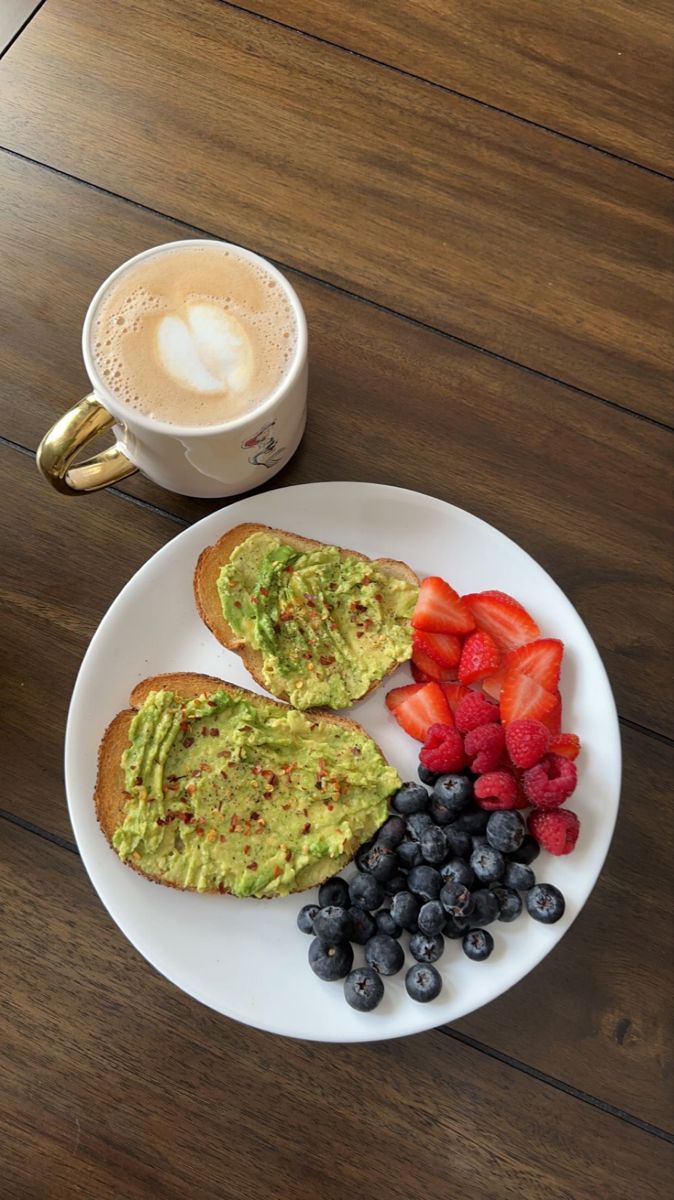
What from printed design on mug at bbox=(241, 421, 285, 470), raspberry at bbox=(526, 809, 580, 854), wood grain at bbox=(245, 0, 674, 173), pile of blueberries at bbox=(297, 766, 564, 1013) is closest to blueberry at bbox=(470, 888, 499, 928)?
pile of blueberries at bbox=(297, 766, 564, 1013)

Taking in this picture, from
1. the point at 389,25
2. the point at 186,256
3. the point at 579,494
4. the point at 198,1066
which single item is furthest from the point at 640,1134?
the point at 389,25

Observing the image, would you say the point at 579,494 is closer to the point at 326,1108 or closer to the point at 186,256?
the point at 186,256

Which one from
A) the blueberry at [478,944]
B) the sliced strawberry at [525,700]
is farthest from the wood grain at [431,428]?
the blueberry at [478,944]

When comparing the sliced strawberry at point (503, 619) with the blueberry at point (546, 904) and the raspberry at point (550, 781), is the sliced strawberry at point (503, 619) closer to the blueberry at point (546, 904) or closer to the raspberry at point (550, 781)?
the raspberry at point (550, 781)

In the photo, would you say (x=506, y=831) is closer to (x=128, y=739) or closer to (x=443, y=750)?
(x=443, y=750)

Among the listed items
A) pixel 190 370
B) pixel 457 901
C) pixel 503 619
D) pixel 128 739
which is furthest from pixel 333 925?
pixel 190 370

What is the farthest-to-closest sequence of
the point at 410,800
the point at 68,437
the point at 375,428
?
the point at 375,428 < the point at 410,800 < the point at 68,437
